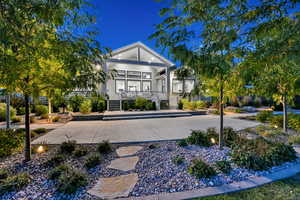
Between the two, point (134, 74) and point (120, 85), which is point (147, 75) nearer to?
point (134, 74)

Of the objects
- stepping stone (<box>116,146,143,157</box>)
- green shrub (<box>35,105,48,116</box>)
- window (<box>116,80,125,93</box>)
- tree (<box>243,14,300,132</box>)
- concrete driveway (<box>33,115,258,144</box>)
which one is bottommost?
stepping stone (<box>116,146,143,157</box>)

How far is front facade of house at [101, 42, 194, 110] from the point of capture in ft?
43.7

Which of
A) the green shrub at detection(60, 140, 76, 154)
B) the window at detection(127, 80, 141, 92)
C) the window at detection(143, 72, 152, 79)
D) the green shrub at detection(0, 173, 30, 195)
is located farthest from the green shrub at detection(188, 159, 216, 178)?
the window at detection(143, 72, 152, 79)

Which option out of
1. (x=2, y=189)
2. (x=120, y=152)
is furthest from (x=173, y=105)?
(x=2, y=189)

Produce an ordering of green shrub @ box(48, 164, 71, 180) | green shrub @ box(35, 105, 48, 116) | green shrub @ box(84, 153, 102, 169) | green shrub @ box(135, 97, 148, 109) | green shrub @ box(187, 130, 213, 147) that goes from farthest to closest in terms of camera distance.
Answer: green shrub @ box(135, 97, 148, 109)
green shrub @ box(35, 105, 48, 116)
green shrub @ box(187, 130, 213, 147)
green shrub @ box(84, 153, 102, 169)
green shrub @ box(48, 164, 71, 180)

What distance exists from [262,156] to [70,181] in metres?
3.92

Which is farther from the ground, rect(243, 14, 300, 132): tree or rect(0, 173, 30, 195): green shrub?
rect(243, 14, 300, 132): tree

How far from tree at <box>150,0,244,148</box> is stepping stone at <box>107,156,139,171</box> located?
2.54 meters

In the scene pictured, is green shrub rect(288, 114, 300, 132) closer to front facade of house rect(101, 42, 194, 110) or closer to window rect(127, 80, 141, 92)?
front facade of house rect(101, 42, 194, 110)

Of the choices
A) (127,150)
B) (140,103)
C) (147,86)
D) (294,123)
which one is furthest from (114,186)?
(147,86)

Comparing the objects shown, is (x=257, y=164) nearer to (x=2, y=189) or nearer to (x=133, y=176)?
(x=133, y=176)

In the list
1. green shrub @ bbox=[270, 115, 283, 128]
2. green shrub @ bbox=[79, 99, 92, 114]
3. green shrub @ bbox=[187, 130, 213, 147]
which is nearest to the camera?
green shrub @ bbox=[187, 130, 213, 147]

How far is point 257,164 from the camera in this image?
2.88 m

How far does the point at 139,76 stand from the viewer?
53.7 feet
